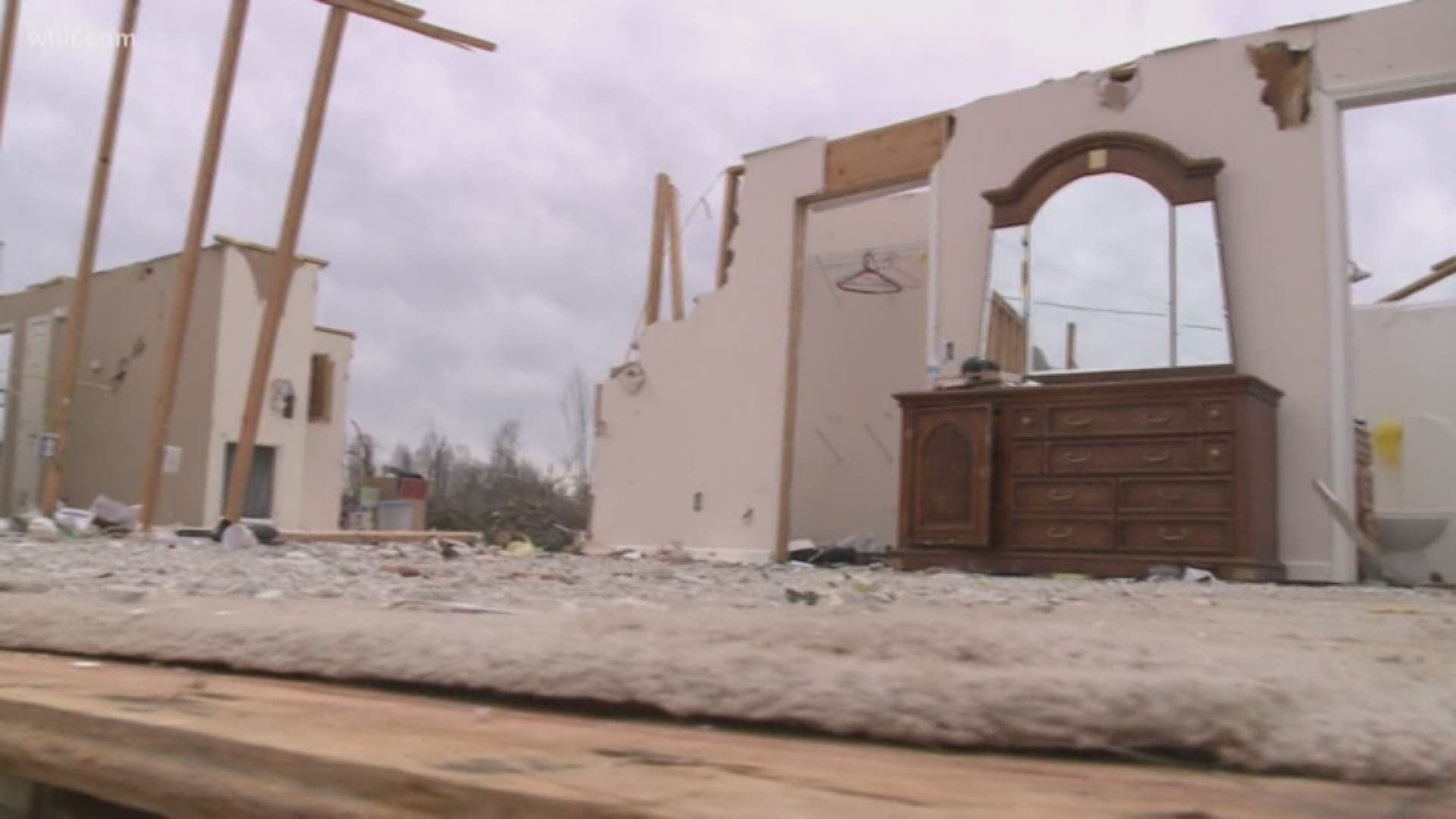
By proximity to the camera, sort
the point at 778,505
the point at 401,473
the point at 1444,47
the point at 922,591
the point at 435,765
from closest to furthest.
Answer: the point at 435,765 < the point at 922,591 < the point at 1444,47 < the point at 778,505 < the point at 401,473

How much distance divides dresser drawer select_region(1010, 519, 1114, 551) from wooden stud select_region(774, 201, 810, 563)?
192 cm

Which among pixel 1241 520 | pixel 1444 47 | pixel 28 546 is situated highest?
pixel 1444 47

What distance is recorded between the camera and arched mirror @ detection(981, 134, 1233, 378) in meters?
5.04

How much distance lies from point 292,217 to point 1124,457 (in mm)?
4013

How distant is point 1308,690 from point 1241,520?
152 inches

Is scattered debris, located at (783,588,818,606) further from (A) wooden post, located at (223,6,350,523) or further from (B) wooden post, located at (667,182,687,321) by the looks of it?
(B) wooden post, located at (667,182,687,321)

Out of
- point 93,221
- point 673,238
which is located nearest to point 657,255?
point 673,238

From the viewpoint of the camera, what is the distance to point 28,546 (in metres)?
4.07

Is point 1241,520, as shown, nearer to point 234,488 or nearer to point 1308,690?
point 1308,690

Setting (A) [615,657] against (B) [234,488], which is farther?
(B) [234,488]

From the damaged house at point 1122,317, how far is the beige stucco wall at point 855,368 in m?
0.08

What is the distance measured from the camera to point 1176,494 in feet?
14.5

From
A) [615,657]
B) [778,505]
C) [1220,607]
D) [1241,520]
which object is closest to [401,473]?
[778,505]

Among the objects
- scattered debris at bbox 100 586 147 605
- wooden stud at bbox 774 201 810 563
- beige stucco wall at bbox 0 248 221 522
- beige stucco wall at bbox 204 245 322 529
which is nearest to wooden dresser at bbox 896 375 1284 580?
wooden stud at bbox 774 201 810 563
